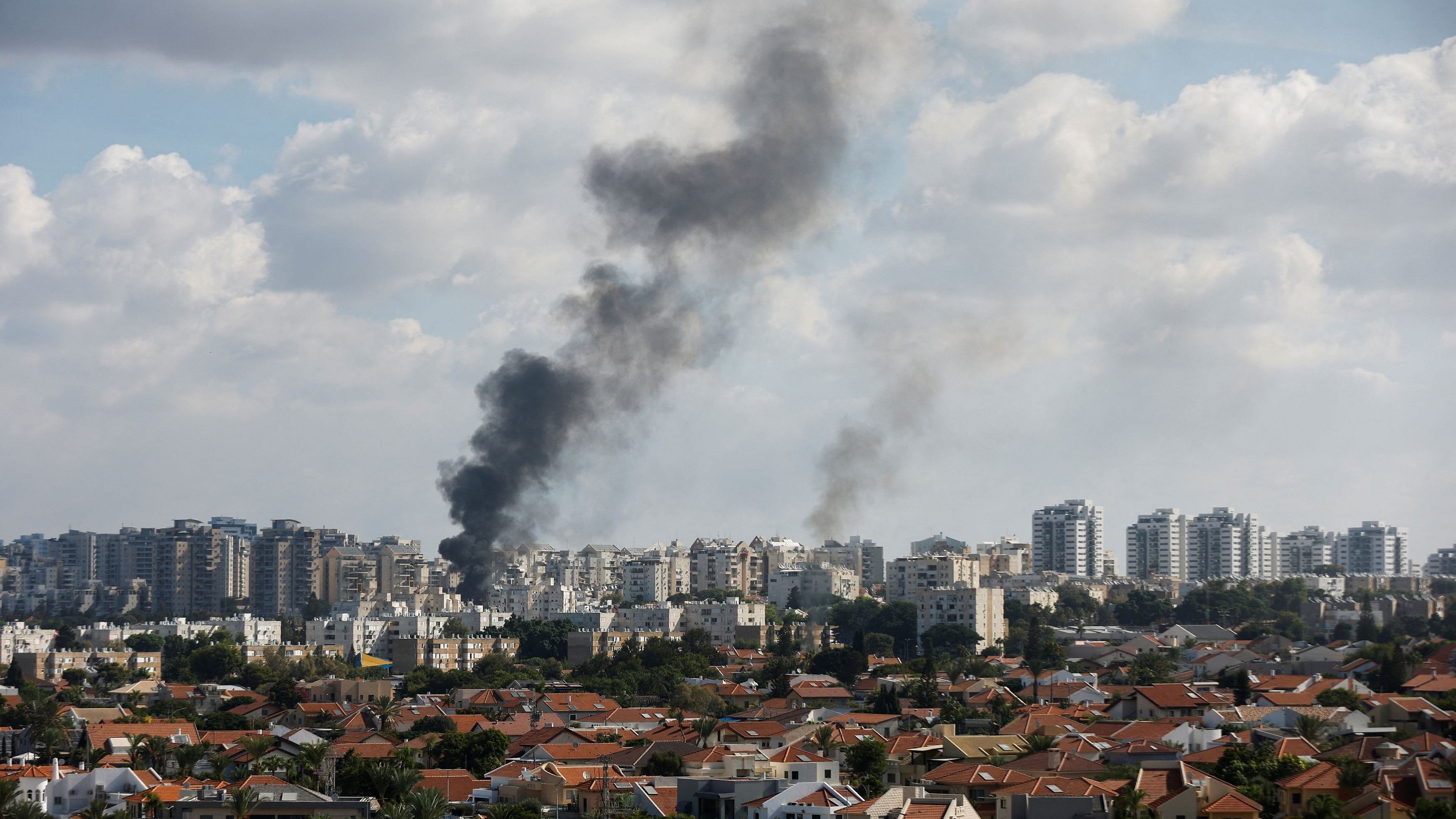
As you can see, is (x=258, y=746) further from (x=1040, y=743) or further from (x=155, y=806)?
(x=1040, y=743)

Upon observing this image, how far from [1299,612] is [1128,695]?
176 feet

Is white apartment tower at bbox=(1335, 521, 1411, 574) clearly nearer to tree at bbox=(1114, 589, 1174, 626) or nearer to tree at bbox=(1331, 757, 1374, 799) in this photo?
tree at bbox=(1114, 589, 1174, 626)

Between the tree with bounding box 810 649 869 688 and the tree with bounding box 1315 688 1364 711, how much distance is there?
22.5 metres

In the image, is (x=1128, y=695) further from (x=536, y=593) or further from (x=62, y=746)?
(x=536, y=593)

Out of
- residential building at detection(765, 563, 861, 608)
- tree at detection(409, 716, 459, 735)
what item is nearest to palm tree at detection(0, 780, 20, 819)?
tree at detection(409, 716, 459, 735)

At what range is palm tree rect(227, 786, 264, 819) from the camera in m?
35.9

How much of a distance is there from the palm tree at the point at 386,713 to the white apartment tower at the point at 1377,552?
122931 mm

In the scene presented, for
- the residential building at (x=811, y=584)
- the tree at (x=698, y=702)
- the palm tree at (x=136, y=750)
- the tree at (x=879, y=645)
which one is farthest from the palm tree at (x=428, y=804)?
the residential building at (x=811, y=584)

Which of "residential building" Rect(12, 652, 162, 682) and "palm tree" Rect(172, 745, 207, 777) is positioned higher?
"palm tree" Rect(172, 745, 207, 777)

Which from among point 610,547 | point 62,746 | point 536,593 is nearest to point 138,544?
point 610,547

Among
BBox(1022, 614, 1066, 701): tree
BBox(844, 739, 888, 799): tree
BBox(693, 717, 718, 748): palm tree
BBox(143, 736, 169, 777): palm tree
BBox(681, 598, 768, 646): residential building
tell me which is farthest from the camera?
BBox(681, 598, 768, 646): residential building

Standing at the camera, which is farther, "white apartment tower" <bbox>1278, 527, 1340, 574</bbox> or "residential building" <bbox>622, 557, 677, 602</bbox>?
"white apartment tower" <bbox>1278, 527, 1340, 574</bbox>

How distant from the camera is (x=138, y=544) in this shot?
164 metres

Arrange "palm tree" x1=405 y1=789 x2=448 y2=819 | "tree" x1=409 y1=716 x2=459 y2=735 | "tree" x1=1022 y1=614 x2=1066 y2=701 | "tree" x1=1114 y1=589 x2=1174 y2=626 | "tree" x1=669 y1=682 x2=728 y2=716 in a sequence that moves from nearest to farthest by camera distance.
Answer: "palm tree" x1=405 y1=789 x2=448 y2=819
"tree" x1=409 y1=716 x2=459 y2=735
"tree" x1=669 y1=682 x2=728 y2=716
"tree" x1=1022 y1=614 x2=1066 y2=701
"tree" x1=1114 y1=589 x2=1174 y2=626
